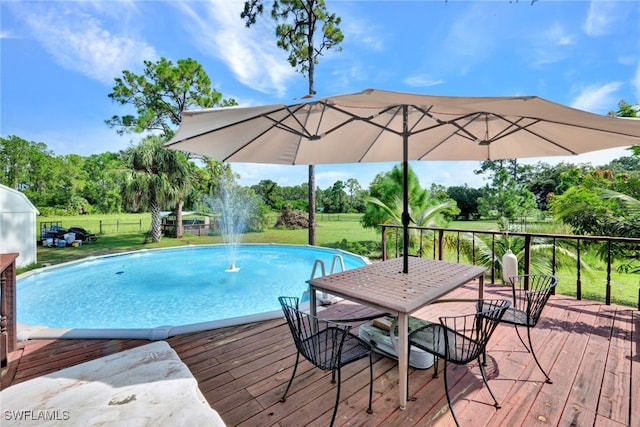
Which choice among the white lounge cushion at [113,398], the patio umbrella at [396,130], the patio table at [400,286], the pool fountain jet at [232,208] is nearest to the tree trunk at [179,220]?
the pool fountain jet at [232,208]

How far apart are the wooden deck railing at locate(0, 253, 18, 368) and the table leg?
10.9ft

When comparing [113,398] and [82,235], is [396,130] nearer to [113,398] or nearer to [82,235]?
[113,398]

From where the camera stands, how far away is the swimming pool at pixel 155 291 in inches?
214

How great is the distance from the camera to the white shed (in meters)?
8.12

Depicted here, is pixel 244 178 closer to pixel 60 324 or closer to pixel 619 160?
pixel 60 324

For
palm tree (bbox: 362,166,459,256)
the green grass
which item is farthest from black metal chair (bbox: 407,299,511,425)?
palm tree (bbox: 362,166,459,256)

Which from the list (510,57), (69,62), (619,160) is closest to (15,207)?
(69,62)

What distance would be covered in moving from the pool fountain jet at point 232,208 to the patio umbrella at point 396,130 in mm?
14266

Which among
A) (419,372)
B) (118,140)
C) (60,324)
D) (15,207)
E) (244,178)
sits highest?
(118,140)

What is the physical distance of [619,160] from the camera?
26656mm

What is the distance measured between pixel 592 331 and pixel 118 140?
19.7 meters

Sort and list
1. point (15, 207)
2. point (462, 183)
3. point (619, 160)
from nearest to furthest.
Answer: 1. point (15, 207)
2. point (619, 160)
3. point (462, 183)

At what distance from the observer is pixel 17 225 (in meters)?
8.48

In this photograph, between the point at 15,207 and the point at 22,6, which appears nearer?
the point at 22,6
